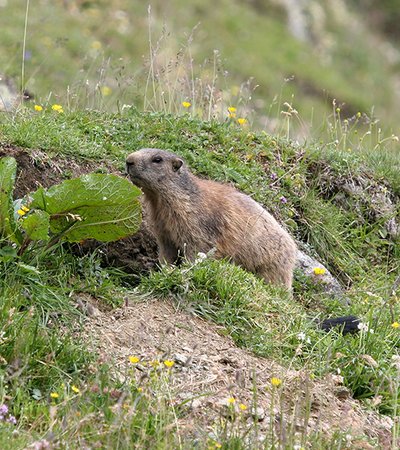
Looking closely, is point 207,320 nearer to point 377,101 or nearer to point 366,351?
point 366,351

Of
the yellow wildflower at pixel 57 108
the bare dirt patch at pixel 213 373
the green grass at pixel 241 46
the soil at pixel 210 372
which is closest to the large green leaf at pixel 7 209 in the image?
the soil at pixel 210 372

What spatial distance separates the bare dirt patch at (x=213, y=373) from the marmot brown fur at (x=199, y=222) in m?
1.13

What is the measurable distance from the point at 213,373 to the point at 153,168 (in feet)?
7.12

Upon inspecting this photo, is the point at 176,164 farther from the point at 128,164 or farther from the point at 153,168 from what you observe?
the point at 128,164

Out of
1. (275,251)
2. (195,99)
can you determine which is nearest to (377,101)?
(195,99)

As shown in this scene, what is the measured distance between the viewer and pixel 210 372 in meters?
5.57

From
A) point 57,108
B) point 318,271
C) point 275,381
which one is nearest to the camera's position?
point 275,381

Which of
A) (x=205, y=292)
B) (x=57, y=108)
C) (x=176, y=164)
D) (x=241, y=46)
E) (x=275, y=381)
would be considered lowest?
(x=241, y=46)

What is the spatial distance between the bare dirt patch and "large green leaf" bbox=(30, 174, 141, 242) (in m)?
0.56

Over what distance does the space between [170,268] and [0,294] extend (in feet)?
4.47

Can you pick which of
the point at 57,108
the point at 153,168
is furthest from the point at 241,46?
the point at 153,168

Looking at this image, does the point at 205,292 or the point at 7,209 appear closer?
the point at 7,209

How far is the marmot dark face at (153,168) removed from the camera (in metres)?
7.13

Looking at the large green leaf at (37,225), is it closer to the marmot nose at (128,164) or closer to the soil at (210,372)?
the soil at (210,372)
